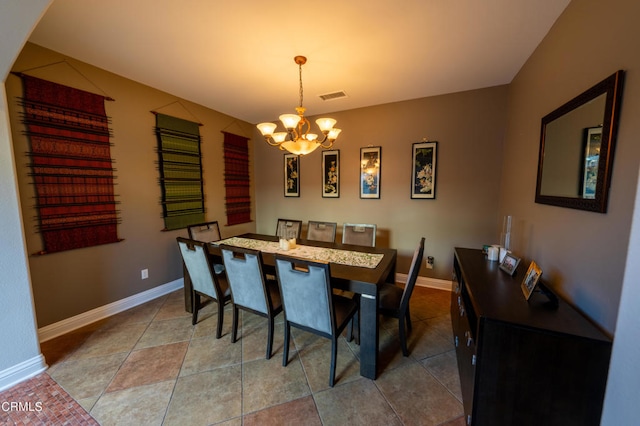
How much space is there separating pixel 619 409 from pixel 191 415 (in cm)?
213

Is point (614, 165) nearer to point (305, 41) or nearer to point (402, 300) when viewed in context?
point (402, 300)

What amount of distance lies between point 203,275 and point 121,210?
4.64ft

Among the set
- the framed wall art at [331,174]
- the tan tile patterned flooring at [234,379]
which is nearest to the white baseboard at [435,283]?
the tan tile patterned flooring at [234,379]

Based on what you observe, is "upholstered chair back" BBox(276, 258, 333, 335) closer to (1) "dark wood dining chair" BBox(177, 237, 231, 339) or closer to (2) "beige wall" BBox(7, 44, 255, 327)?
(1) "dark wood dining chair" BBox(177, 237, 231, 339)

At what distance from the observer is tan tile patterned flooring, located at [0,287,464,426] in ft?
4.76

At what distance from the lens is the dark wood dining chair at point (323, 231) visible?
316 centimetres

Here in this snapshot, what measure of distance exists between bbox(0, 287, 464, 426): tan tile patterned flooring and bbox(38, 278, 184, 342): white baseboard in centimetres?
11

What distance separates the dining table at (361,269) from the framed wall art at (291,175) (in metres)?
1.49

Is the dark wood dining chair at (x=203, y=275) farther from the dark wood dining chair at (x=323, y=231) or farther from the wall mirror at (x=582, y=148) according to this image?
the wall mirror at (x=582, y=148)

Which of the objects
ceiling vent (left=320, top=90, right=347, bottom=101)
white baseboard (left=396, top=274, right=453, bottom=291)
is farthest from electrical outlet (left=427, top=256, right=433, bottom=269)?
ceiling vent (left=320, top=90, right=347, bottom=101)

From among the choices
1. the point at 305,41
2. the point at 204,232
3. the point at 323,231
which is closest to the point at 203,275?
the point at 204,232

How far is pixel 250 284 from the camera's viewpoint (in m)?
1.91

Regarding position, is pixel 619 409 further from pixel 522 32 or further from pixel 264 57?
pixel 264 57

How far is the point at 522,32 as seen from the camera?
1.83 m
